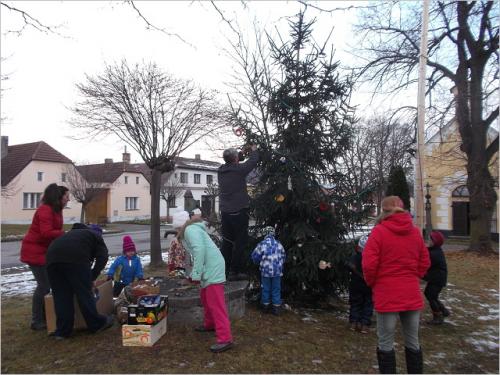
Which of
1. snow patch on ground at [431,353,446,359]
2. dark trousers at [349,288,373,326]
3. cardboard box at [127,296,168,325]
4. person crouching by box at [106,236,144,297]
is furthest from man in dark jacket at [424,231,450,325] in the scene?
person crouching by box at [106,236,144,297]

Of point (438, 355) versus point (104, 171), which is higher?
point (104, 171)

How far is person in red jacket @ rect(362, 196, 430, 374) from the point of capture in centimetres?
389

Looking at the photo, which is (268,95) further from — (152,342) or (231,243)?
(152,342)

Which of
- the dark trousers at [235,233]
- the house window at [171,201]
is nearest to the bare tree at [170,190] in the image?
the house window at [171,201]

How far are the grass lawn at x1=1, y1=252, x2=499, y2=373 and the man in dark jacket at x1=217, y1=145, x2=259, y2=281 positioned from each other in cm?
115

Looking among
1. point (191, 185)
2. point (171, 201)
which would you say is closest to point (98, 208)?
point (171, 201)

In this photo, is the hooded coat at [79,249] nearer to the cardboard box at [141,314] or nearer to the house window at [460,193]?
the cardboard box at [141,314]

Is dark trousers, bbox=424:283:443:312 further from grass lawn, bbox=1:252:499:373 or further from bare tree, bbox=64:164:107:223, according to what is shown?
bare tree, bbox=64:164:107:223

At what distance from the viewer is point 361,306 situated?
5918 millimetres

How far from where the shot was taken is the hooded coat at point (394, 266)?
3883mm

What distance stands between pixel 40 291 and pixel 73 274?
92cm

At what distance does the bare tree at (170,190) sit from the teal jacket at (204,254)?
39.1 metres

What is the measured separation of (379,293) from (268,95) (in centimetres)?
458

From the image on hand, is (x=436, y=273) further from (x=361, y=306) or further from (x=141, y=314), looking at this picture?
(x=141, y=314)
